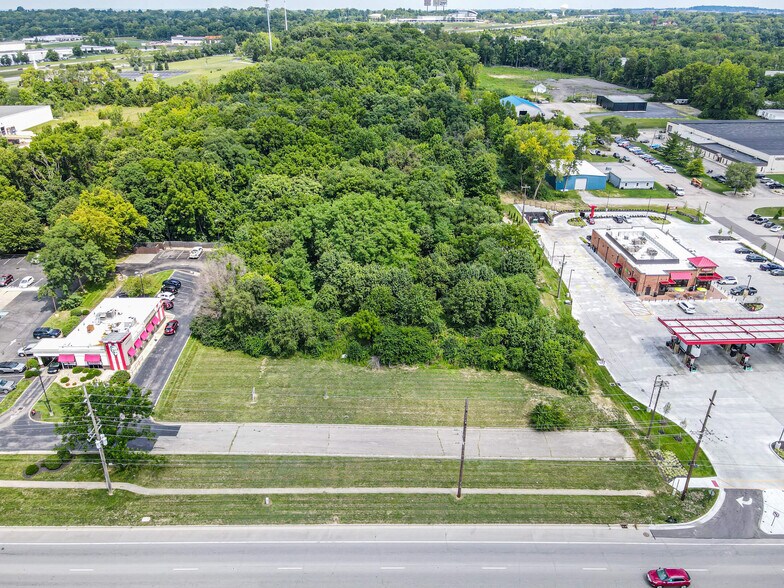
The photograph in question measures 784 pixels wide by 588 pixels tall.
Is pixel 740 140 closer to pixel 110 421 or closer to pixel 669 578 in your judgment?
pixel 669 578

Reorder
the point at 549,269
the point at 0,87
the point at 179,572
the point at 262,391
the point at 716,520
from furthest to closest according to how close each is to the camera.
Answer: the point at 0,87 → the point at 549,269 → the point at 262,391 → the point at 716,520 → the point at 179,572

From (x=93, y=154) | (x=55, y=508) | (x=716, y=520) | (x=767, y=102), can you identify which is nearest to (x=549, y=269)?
(x=716, y=520)

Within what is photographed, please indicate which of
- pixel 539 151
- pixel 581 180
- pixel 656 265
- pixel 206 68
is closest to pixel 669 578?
pixel 656 265

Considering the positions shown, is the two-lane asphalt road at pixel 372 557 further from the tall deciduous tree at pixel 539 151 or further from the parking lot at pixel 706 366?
the tall deciduous tree at pixel 539 151

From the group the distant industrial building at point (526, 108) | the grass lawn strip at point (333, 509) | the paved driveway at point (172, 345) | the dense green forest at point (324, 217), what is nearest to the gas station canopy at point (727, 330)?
the dense green forest at point (324, 217)

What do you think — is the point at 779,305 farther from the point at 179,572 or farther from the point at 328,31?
the point at 328,31

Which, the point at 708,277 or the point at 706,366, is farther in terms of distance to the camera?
the point at 708,277
